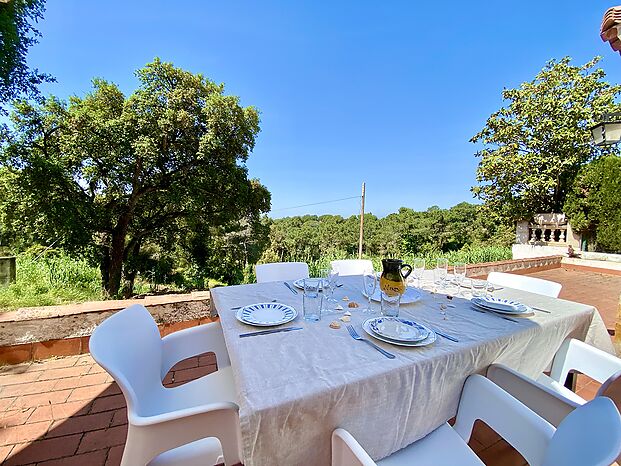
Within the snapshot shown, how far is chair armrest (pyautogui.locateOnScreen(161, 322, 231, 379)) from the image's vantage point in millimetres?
1174

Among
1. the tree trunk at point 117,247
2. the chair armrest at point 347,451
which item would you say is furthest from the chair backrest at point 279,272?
the tree trunk at point 117,247

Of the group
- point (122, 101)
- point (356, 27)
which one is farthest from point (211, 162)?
point (356, 27)

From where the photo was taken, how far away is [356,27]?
5.55 meters

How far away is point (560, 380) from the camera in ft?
4.08

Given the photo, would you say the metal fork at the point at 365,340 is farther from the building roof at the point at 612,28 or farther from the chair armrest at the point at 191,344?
the building roof at the point at 612,28

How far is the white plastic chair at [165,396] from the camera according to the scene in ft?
2.35

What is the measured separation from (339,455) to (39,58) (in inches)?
338

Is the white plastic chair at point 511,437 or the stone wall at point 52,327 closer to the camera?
the white plastic chair at point 511,437

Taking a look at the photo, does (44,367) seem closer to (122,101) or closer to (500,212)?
(122,101)

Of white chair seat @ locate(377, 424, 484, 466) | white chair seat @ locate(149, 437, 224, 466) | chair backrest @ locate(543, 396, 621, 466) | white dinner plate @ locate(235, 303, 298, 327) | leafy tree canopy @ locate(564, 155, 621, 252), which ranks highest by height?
leafy tree canopy @ locate(564, 155, 621, 252)

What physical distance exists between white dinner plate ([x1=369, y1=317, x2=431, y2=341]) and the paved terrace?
2.44 ft

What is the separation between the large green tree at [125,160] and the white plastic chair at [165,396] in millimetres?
6500

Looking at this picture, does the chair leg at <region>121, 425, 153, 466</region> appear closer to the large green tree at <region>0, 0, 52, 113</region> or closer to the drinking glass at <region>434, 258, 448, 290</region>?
the drinking glass at <region>434, 258, 448, 290</region>

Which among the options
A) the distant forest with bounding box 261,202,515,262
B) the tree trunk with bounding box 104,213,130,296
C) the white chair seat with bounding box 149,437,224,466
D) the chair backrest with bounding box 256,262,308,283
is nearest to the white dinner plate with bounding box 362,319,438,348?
the white chair seat with bounding box 149,437,224,466
